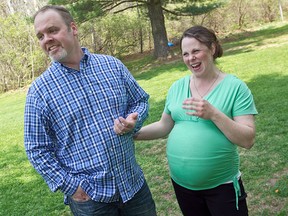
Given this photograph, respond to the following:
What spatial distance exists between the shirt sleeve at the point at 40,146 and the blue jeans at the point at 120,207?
202mm

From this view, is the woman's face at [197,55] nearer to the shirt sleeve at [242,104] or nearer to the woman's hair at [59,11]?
the shirt sleeve at [242,104]

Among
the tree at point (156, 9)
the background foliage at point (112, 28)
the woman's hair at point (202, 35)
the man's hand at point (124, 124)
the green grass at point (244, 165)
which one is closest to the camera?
the man's hand at point (124, 124)

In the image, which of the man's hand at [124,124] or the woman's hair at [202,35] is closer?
the man's hand at [124,124]

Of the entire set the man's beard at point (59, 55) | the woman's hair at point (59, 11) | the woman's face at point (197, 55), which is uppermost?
the woman's hair at point (59, 11)

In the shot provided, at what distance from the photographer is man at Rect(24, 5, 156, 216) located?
1.95 meters

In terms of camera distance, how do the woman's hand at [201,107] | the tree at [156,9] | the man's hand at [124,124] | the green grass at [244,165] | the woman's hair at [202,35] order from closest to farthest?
the woman's hand at [201,107], the man's hand at [124,124], the woman's hair at [202,35], the green grass at [244,165], the tree at [156,9]

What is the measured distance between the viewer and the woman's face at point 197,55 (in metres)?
2.14

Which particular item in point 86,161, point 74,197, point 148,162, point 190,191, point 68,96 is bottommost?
point 148,162

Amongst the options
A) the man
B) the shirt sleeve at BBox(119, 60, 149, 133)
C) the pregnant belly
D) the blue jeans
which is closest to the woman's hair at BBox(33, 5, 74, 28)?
the man

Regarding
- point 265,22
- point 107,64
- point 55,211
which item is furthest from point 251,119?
point 265,22

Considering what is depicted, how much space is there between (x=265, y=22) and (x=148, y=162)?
2126 cm

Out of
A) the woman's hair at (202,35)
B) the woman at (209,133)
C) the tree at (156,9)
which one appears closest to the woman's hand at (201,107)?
the woman at (209,133)

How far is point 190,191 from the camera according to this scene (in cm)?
226

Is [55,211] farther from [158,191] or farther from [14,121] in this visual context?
[14,121]
